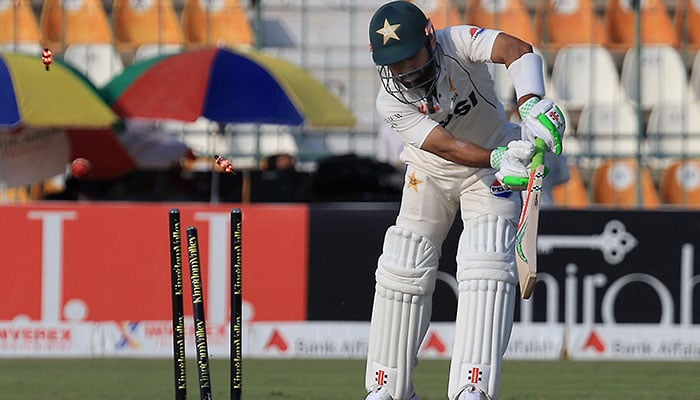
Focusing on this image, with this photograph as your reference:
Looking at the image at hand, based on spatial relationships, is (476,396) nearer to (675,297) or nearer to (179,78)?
(675,297)

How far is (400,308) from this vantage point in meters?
5.46

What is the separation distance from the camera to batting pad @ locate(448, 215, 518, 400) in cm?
515

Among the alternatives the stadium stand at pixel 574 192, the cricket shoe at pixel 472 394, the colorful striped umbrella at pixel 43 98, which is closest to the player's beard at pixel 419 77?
the cricket shoe at pixel 472 394

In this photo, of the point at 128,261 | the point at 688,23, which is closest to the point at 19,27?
the point at 128,261

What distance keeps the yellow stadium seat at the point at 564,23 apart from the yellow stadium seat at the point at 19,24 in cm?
471

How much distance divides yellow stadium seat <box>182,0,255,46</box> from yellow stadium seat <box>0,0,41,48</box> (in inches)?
55.8

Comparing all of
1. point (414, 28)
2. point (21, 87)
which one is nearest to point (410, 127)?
point (414, 28)

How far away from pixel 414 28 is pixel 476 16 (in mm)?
7828

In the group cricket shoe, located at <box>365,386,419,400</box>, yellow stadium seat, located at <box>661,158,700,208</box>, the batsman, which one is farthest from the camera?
yellow stadium seat, located at <box>661,158,700,208</box>

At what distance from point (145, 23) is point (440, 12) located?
273 centimetres

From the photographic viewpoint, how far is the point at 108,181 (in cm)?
1107

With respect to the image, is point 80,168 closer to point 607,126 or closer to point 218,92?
point 218,92

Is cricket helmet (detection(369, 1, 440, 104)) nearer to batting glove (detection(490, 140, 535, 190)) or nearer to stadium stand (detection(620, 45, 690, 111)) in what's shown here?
batting glove (detection(490, 140, 535, 190))

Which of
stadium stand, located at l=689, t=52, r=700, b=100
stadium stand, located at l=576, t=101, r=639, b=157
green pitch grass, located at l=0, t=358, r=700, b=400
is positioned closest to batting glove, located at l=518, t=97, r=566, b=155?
green pitch grass, located at l=0, t=358, r=700, b=400
